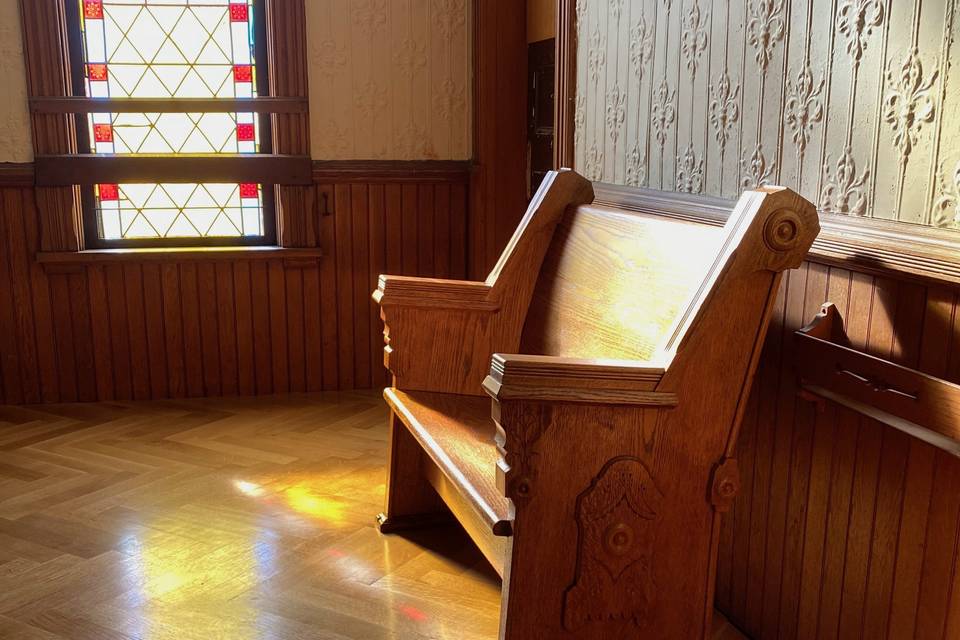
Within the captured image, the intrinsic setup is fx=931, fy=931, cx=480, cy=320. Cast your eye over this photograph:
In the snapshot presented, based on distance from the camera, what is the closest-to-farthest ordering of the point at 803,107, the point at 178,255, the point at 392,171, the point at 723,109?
the point at 803,107
the point at 723,109
the point at 178,255
the point at 392,171

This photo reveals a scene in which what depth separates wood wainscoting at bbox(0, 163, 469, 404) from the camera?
14.1ft

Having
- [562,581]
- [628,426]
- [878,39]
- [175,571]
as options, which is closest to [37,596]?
[175,571]

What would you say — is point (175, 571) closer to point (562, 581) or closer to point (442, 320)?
point (442, 320)

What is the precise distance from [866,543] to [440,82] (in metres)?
3.27

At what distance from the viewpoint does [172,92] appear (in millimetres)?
4336

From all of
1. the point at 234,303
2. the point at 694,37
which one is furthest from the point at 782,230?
the point at 234,303

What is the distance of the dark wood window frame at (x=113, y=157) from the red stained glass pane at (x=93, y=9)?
63 millimetres

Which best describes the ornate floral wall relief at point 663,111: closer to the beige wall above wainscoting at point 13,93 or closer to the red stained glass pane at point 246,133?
the red stained glass pane at point 246,133

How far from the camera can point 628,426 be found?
1.82m

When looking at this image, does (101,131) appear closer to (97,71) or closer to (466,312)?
(97,71)

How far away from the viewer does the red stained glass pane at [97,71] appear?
427 centimetres

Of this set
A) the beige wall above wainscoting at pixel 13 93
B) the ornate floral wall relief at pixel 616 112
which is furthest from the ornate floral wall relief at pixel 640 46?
the beige wall above wainscoting at pixel 13 93

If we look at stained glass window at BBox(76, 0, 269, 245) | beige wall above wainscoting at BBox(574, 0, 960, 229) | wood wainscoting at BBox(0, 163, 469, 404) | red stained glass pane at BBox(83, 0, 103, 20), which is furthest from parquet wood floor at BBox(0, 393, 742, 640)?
red stained glass pane at BBox(83, 0, 103, 20)

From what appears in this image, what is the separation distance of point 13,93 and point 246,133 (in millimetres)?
1014
